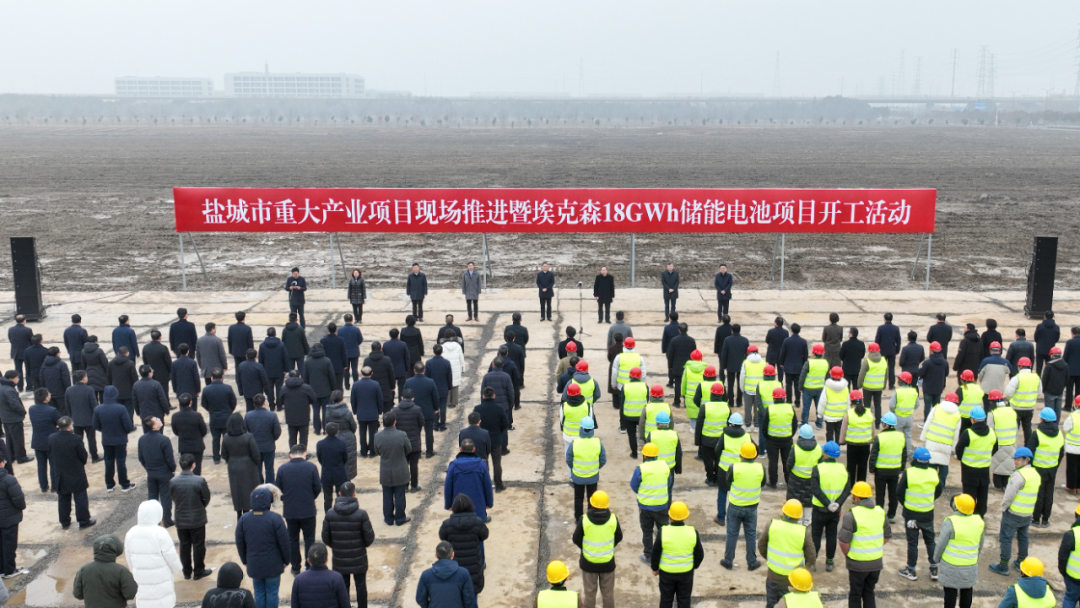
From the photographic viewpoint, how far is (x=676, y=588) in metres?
7.79

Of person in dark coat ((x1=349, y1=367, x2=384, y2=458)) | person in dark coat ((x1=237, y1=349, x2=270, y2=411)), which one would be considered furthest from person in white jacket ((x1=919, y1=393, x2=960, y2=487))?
person in dark coat ((x1=237, y1=349, x2=270, y2=411))

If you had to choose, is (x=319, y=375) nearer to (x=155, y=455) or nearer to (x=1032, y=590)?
(x=155, y=455)

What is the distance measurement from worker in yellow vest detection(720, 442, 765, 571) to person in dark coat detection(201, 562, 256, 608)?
15.7 feet

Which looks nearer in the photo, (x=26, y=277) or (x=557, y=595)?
(x=557, y=595)

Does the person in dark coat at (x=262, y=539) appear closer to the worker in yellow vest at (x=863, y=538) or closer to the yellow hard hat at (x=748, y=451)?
the yellow hard hat at (x=748, y=451)

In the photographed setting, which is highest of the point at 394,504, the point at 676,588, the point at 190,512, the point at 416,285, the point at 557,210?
the point at 557,210

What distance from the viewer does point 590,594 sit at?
7926 millimetres

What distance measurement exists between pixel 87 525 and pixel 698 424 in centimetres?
746

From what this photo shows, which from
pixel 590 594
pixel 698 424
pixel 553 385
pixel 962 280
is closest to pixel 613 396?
pixel 553 385

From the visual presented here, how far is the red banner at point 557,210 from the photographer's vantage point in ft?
70.0

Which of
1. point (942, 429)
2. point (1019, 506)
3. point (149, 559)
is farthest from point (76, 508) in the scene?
point (1019, 506)

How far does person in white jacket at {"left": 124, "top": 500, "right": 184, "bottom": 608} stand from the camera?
7.51m

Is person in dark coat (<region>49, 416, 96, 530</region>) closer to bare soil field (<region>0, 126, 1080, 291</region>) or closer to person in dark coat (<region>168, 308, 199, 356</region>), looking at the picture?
person in dark coat (<region>168, 308, 199, 356</region>)

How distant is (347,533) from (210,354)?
21.9 feet
